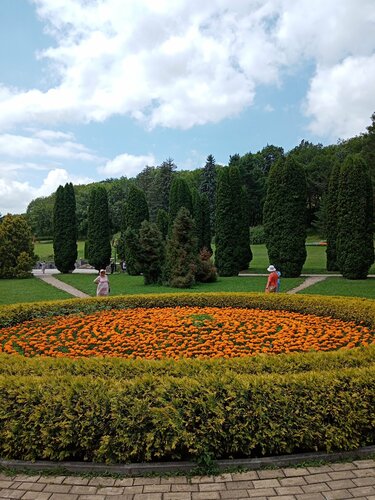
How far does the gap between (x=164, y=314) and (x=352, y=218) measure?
52.1 feet

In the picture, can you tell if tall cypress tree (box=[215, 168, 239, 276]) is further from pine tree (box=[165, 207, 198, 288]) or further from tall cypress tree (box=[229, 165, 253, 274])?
pine tree (box=[165, 207, 198, 288])

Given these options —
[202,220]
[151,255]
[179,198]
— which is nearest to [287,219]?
[151,255]

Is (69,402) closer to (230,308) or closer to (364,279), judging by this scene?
(230,308)

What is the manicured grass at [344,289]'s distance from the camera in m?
16.3

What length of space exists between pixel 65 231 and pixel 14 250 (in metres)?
4.12

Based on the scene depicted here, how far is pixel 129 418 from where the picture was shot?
146 inches

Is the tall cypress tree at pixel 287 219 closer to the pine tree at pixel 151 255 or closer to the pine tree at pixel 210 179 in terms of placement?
the pine tree at pixel 151 255

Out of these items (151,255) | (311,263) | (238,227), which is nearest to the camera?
(151,255)

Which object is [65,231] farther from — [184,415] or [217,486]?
[217,486]

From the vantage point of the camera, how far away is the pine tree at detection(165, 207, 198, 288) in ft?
67.1

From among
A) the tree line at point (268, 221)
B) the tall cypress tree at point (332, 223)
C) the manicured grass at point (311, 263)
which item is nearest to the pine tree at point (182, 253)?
the tree line at point (268, 221)

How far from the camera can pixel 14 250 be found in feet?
98.3

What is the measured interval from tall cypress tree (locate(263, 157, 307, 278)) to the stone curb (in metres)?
20.7

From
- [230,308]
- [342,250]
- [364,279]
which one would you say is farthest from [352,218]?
[230,308]
